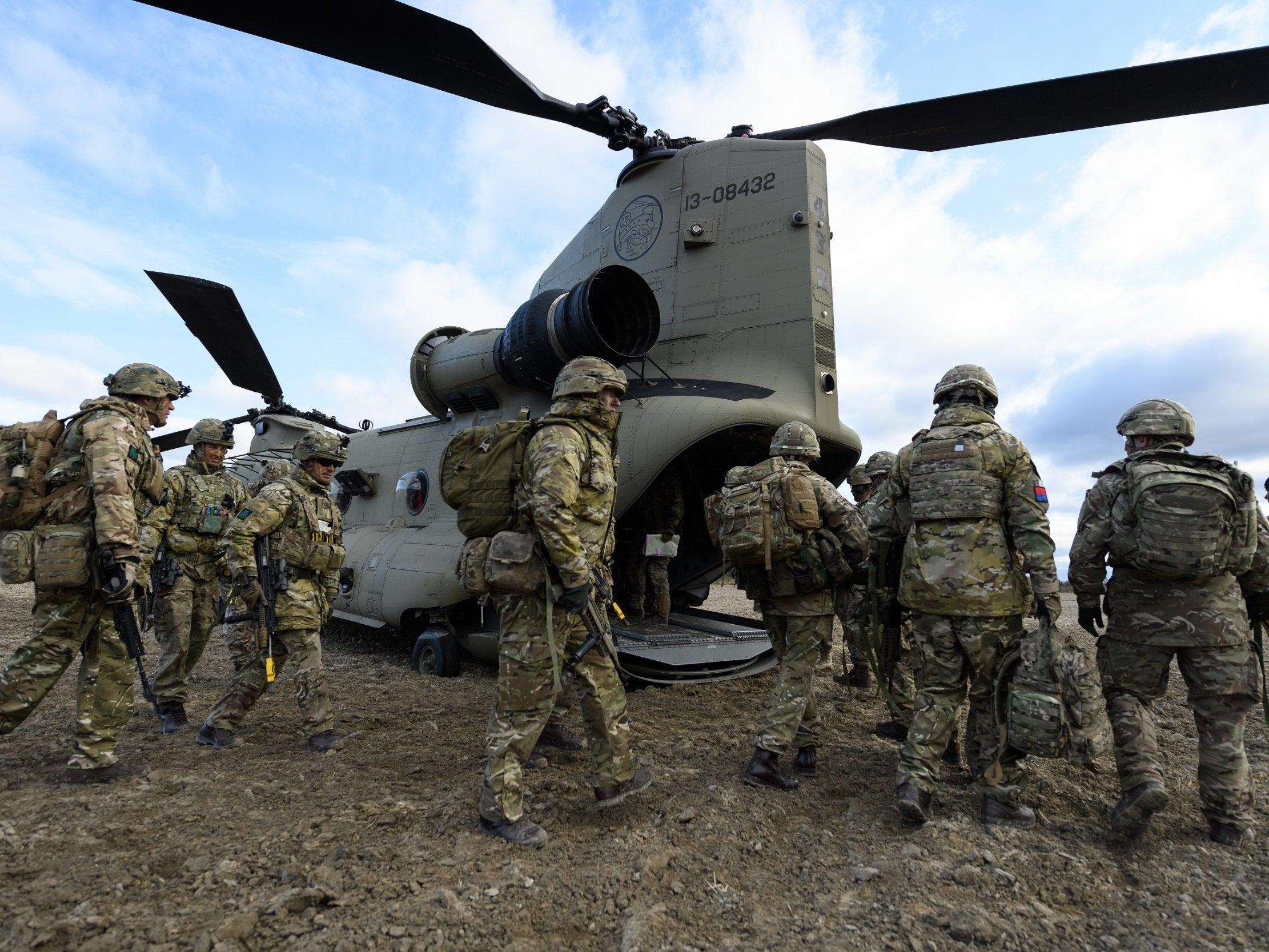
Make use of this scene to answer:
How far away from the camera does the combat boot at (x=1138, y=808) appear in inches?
102

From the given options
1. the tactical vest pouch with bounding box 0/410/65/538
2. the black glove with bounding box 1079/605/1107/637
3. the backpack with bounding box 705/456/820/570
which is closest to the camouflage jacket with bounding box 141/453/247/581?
the tactical vest pouch with bounding box 0/410/65/538

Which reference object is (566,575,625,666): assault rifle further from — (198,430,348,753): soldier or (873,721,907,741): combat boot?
(873,721,907,741): combat boot

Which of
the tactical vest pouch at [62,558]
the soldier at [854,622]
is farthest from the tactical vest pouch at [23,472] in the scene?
the soldier at [854,622]

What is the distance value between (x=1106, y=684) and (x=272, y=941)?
10.5 feet

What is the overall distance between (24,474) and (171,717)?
1.81 meters

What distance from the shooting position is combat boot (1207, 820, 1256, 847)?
8.65ft

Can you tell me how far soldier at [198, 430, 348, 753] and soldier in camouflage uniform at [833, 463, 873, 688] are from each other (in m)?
2.81

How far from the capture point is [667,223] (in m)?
6.06

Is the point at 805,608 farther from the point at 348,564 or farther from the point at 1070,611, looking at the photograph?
the point at 1070,611

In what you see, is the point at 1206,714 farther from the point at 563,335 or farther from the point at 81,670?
the point at 81,670

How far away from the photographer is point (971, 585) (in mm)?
2988

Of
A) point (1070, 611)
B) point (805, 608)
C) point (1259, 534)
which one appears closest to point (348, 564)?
point (805, 608)

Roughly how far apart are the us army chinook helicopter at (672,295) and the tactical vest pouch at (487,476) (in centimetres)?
217

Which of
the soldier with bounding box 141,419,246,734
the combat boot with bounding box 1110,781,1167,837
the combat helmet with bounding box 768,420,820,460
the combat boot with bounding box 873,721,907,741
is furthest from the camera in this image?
the soldier with bounding box 141,419,246,734
